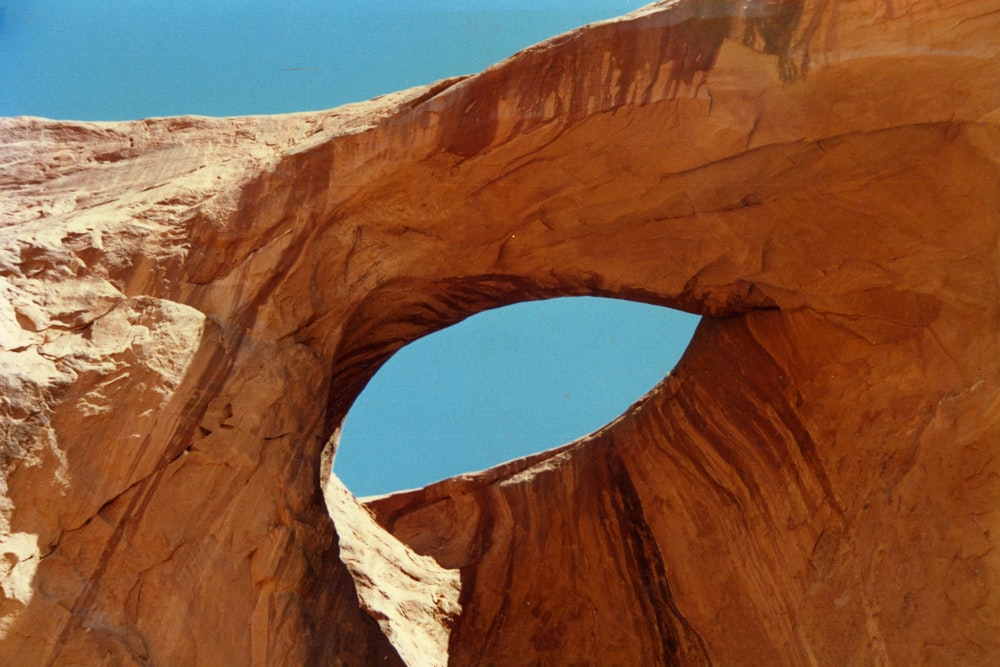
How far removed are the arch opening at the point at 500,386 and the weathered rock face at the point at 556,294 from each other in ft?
23.7

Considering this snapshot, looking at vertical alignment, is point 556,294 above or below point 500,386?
below

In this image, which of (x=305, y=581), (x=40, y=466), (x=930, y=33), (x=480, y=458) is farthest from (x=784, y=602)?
(x=480, y=458)

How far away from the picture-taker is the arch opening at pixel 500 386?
13211 mm

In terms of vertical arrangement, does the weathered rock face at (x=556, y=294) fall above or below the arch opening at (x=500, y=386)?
below

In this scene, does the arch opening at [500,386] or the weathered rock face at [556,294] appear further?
the arch opening at [500,386]

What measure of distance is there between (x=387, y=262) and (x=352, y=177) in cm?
51

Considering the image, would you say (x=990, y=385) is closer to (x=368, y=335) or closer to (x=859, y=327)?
(x=859, y=327)

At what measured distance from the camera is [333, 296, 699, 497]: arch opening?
1321 centimetres

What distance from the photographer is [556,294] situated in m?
5.71

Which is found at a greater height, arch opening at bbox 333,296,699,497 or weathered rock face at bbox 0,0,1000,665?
arch opening at bbox 333,296,699,497

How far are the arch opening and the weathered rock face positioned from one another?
724 centimetres

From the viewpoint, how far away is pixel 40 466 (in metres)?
4.10

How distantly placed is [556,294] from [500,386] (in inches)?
314

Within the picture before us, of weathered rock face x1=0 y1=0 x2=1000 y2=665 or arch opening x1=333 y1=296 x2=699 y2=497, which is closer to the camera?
weathered rock face x1=0 y1=0 x2=1000 y2=665
